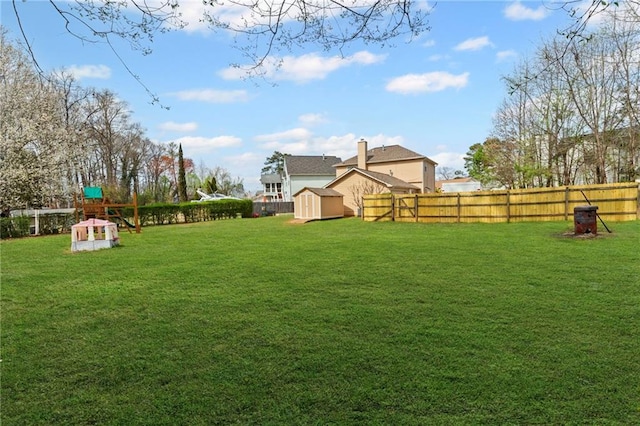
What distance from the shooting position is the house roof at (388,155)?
31.0 meters

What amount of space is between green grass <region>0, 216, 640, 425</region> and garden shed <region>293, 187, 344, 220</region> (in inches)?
651

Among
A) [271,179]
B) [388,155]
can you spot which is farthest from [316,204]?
[271,179]

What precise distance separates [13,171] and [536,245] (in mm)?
20883

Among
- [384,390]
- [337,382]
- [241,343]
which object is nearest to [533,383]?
[384,390]

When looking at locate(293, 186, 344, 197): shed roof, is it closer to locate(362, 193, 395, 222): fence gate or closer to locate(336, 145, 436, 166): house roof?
locate(362, 193, 395, 222): fence gate

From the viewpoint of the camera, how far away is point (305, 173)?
4281cm

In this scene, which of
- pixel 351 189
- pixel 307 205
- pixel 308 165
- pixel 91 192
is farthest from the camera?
pixel 308 165

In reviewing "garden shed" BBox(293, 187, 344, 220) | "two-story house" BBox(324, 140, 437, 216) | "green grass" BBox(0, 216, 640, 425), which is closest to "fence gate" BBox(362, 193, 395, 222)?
"garden shed" BBox(293, 187, 344, 220)

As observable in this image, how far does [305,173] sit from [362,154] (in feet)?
41.1

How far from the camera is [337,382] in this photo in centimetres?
294

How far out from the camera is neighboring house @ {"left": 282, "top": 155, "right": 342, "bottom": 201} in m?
42.7

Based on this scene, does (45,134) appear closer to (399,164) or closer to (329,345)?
(329,345)

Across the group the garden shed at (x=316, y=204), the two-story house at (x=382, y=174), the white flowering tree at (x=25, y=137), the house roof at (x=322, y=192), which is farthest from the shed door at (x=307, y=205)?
the white flowering tree at (x=25, y=137)

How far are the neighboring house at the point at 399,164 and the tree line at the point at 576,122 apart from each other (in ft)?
19.8
